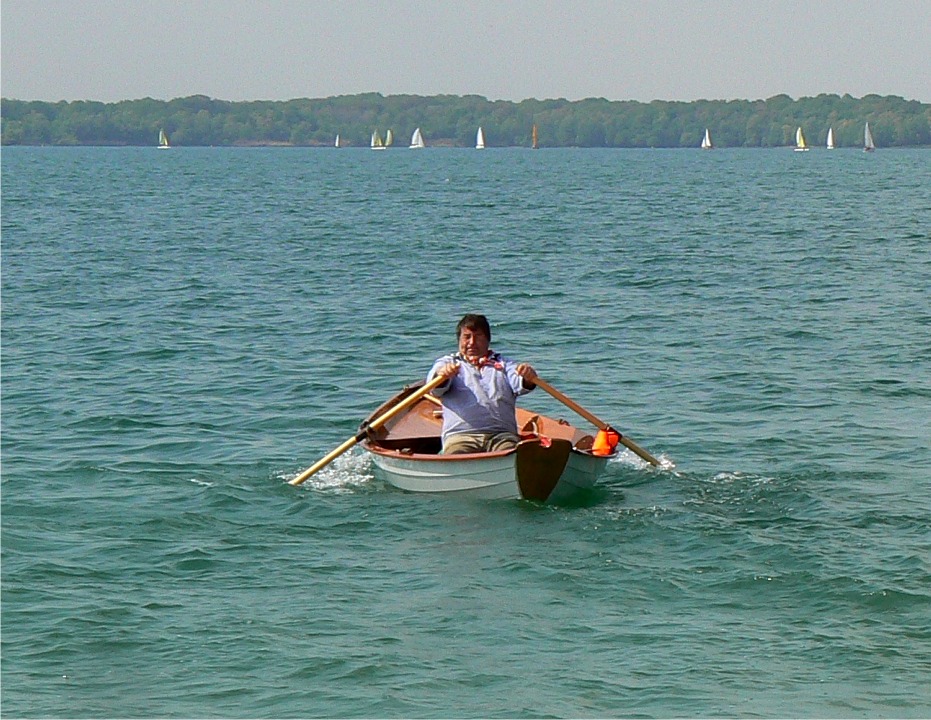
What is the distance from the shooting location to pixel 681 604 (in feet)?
35.6

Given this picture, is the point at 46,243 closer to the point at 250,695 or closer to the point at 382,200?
the point at 382,200

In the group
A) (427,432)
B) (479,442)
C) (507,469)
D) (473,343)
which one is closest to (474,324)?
(473,343)

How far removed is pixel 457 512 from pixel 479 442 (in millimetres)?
741

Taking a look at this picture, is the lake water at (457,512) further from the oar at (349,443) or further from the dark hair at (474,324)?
the dark hair at (474,324)

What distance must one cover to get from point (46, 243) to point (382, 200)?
2709 centimetres

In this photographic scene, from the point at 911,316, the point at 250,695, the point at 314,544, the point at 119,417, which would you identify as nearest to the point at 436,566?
the point at 314,544

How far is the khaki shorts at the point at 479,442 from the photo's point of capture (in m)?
13.7

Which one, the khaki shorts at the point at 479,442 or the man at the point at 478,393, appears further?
the khaki shorts at the point at 479,442

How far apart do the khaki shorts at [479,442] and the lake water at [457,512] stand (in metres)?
0.57

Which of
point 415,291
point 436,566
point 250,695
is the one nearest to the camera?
point 250,695

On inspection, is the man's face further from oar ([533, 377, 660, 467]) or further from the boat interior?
the boat interior

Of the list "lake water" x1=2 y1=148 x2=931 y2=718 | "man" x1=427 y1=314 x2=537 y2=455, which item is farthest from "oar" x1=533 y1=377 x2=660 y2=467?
"man" x1=427 y1=314 x2=537 y2=455

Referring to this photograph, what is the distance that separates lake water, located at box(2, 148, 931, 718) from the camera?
377 inches

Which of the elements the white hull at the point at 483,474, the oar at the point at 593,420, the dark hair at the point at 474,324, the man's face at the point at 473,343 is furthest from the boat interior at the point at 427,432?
the dark hair at the point at 474,324
